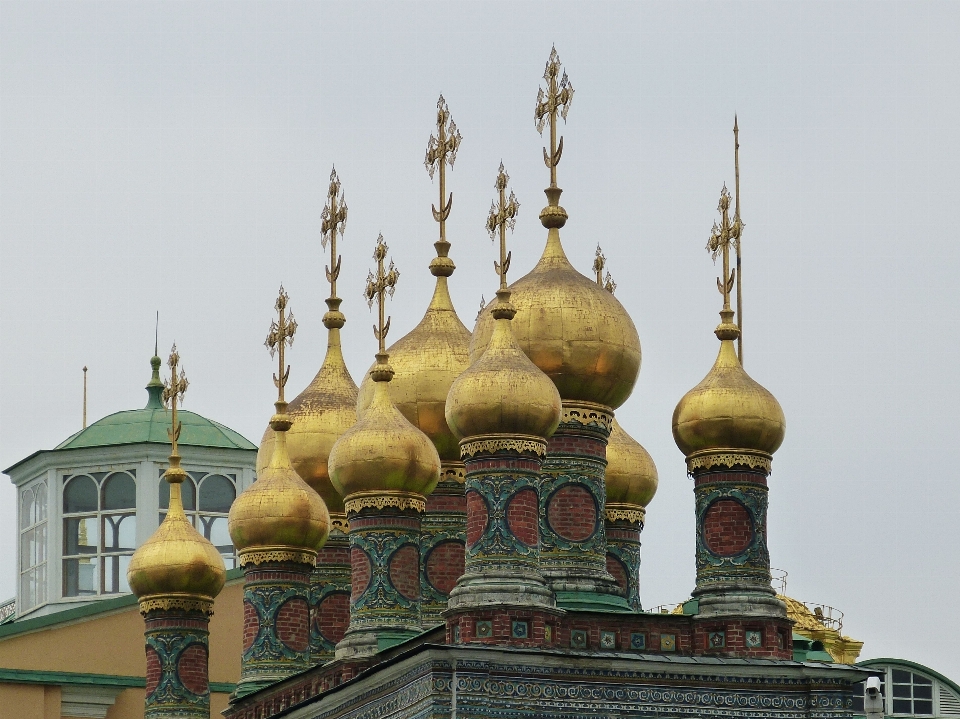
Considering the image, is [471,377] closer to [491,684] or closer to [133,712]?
[491,684]

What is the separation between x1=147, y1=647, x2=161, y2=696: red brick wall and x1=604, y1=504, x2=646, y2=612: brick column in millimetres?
5203

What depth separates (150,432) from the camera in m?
42.2

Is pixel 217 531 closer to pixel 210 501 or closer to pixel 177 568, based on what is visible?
pixel 210 501

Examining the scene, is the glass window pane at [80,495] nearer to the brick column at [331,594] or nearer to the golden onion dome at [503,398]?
the brick column at [331,594]

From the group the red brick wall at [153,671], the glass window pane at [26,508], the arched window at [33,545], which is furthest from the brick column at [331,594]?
the glass window pane at [26,508]

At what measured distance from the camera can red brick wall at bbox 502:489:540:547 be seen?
27.7 m

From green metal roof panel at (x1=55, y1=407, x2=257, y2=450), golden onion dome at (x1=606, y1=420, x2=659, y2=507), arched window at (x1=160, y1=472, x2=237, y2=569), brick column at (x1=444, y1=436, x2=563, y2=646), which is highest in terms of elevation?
green metal roof panel at (x1=55, y1=407, x2=257, y2=450)

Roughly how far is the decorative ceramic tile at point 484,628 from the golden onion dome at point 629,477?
6.89m

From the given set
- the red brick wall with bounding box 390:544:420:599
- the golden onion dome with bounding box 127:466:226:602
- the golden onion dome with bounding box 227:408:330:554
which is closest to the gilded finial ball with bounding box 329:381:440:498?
the red brick wall with bounding box 390:544:420:599

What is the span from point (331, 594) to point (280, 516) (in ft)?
4.73

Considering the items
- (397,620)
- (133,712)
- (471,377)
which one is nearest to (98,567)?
(133,712)

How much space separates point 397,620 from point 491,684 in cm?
382

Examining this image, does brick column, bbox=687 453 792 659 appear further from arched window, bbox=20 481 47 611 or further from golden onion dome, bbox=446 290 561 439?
arched window, bbox=20 481 47 611

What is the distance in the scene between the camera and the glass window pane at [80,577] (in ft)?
138
